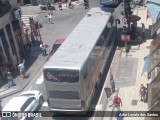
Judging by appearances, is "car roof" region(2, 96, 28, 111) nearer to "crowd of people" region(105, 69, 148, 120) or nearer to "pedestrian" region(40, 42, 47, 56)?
"crowd of people" region(105, 69, 148, 120)

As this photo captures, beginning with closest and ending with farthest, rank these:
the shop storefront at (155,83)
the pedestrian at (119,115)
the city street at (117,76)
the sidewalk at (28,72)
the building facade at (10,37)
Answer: the shop storefront at (155,83) → the pedestrian at (119,115) → the city street at (117,76) → the sidewalk at (28,72) → the building facade at (10,37)

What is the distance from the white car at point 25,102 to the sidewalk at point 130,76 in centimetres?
570

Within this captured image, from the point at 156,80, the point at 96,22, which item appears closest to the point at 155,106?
the point at 156,80

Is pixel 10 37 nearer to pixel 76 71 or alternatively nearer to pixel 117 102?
pixel 76 71

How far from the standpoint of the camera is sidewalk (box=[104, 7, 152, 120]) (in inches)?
1083

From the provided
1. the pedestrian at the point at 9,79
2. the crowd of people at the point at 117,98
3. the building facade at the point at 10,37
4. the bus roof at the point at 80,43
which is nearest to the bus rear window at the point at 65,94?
the bus roof at the point at 80,43

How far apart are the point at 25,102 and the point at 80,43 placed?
6.23m

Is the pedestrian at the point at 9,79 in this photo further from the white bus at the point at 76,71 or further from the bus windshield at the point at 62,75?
the bus windshield at the point at 62,75

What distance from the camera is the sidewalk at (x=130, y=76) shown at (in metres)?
27.5

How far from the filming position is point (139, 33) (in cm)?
4069

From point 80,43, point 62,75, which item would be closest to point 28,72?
point 80,43

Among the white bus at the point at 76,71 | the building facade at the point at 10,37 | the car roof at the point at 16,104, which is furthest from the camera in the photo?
the building facade at the point at 10,37

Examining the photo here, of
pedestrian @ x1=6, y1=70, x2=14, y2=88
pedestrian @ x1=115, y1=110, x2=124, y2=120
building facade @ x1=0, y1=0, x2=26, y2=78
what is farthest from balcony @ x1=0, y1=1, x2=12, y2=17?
pedestrian @ x1=115, y1=110, x2=124, y2=120

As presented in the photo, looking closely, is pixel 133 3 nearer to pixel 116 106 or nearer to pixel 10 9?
pixel 10 9
